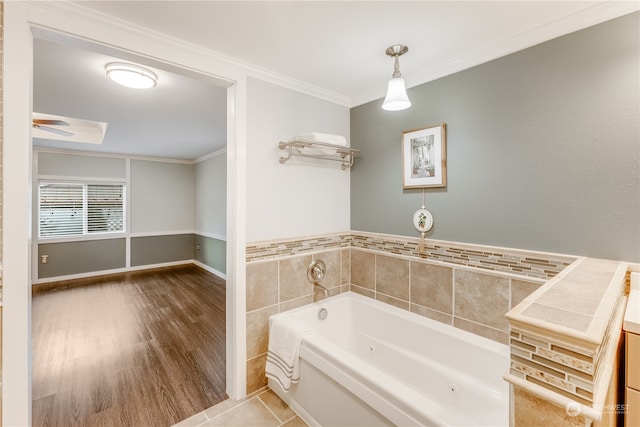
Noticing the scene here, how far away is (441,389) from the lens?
178 centimetres

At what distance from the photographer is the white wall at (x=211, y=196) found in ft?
16.7

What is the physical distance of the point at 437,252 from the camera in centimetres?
202

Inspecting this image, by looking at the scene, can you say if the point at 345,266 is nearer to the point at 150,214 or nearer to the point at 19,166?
the point at 19,166

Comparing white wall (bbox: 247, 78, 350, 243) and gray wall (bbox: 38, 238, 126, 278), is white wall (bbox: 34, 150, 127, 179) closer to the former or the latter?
gray wall (bbox: 38, 238, 126, 278)

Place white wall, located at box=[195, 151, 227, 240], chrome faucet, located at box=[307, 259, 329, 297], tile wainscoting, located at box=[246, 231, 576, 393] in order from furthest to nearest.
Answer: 1. white wall, located at box=[195, 151, 227, 240]
2. chrome faucet, located at box=[307, 259, 329, 297]
3. tile wainscoting, located at box=[246, 231, 576, 393]

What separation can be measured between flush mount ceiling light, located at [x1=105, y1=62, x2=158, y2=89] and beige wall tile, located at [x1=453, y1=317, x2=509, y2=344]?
113 inches

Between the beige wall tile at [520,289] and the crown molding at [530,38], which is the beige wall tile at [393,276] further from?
the crown molding at [530,38]

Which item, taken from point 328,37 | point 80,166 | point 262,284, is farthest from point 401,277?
point 80,166

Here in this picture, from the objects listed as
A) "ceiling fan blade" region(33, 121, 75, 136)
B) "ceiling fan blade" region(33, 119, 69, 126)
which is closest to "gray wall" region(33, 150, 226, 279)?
"ceiling fan blade" region(33, 121, 75, 136)

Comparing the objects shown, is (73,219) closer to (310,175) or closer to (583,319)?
(310,175)

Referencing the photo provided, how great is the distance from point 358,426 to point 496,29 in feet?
7.47

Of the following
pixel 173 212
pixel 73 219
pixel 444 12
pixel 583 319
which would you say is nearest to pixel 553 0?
pixel 444 12

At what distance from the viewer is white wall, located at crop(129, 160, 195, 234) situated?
222 inches

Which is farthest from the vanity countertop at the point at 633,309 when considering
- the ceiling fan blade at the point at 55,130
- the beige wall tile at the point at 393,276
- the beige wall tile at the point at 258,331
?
the ceiling fan blade at the point at 55,130
